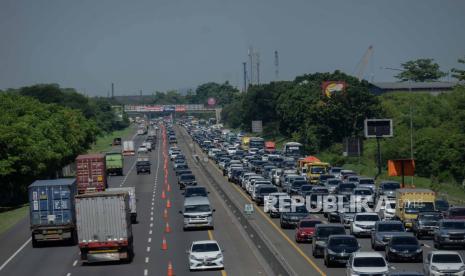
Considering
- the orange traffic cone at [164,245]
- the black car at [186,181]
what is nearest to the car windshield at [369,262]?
the orange traffic cone at [164,245]

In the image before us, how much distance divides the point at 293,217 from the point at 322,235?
1282 cm

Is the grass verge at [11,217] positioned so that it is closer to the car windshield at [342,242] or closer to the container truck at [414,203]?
the container truck at [414,203]

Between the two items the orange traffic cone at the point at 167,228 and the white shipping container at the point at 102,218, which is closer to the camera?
the white shipping container at the point at 102,218

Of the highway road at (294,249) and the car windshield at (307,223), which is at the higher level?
the car windshield at (307,223)

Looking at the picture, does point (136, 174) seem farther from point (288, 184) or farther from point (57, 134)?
point (288, 184)

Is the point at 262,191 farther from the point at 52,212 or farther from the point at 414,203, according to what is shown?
the point at 52,212

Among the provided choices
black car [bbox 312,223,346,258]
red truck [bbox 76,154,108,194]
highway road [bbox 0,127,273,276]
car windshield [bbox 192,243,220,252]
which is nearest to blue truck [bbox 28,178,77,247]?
highway road [bbox 0,127,273,276]

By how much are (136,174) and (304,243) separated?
210 feet

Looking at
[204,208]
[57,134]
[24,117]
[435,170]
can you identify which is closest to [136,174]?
[57,134]

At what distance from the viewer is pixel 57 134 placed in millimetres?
105750

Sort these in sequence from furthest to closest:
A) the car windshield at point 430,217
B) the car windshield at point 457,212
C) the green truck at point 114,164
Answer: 1. the green truck at point 114,164
2. the car windshield at point 457,212
3. the car windshield at point 430,217

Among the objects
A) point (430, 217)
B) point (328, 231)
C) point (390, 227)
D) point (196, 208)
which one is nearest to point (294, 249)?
point (328, 231)

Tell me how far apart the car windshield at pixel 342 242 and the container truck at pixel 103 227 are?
8.60 m

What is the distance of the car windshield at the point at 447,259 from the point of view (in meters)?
32.8
